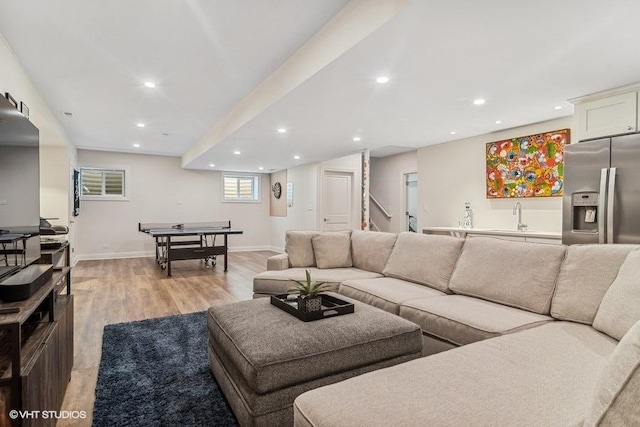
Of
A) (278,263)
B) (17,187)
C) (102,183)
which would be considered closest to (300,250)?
(278,263)

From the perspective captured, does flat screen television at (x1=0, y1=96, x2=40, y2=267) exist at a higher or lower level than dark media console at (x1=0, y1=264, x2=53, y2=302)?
higher

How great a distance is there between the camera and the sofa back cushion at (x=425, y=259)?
2779 millimetres

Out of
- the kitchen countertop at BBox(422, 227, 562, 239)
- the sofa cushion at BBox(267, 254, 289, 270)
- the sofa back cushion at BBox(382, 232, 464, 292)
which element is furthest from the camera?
the kitchen countertop at BBox(422, 227, 562, 239)

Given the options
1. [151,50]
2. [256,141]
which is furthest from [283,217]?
[151,50]

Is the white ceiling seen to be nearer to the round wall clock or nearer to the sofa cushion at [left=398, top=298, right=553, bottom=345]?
the sofa cushion at [left=398, top=298, right=553, bottom=345]

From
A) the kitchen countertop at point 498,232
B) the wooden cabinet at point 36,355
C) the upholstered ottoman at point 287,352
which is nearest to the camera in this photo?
the wooden cabinet at point 36,355

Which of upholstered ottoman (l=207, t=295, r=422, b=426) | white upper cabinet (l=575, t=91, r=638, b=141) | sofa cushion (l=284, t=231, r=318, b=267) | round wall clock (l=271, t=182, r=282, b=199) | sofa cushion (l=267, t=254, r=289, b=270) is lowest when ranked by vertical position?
upholstered ottoman (l=207, t=295, r=422, b=426)

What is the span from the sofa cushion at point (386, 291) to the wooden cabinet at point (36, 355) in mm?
1946

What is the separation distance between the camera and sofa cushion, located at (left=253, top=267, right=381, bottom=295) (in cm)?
316

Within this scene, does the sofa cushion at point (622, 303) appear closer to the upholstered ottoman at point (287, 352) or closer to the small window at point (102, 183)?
the upholstered ottoman at point (287, 352)

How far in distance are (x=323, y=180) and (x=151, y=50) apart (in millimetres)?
5035

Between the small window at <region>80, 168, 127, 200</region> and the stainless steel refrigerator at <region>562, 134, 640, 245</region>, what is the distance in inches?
325

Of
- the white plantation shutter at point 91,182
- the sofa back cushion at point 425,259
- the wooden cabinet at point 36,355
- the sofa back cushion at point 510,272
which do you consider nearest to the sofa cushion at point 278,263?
the sofa back cushion at point 425,259

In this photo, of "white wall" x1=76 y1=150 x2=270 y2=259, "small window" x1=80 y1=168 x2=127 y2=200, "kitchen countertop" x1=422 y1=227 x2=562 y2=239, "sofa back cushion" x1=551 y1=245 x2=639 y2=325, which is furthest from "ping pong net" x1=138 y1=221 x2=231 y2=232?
"sofa back cushion" x1=551 y1=245 x2=639 y2=325
